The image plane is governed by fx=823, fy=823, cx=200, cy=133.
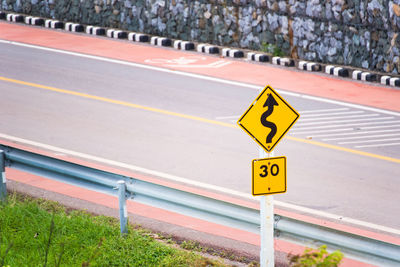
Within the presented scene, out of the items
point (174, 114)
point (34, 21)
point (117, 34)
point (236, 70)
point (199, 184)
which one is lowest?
point (199, 184)

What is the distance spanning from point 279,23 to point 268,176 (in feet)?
38.3

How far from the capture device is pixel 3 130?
14062 mm

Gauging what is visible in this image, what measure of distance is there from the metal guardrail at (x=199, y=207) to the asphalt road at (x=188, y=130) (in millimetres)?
2692

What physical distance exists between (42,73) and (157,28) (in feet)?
14.3

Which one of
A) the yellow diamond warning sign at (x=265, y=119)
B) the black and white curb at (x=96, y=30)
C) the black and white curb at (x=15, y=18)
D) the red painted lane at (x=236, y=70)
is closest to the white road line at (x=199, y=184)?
the yellow diamond warning sign at (x=265, y=119)

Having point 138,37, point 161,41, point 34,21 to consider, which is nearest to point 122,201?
point 161,41

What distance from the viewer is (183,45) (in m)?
20.3

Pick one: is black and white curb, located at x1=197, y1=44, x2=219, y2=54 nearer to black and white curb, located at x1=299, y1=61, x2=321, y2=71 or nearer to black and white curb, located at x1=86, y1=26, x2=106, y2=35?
black and white curb, located at x1=299, y1=61, x2=321, y2=71

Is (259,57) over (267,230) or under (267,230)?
over

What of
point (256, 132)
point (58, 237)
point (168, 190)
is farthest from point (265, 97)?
point (58, 237)

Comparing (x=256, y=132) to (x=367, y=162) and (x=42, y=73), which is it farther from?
(x=42, y=73)

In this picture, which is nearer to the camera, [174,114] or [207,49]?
[174,114]

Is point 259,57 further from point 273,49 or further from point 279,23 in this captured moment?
point 279,23

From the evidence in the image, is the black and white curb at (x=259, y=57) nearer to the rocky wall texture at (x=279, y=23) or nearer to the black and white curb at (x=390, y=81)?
the rocky wall texture at (x=279, y=23)
